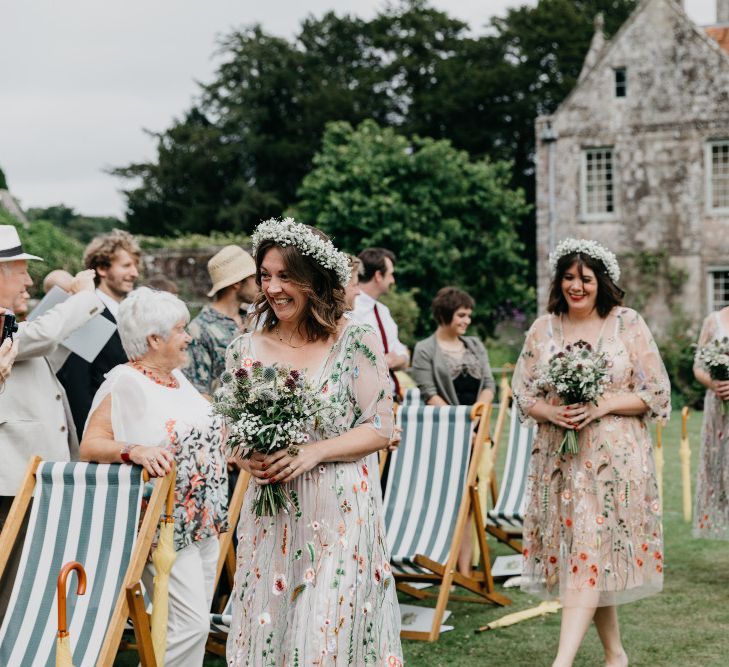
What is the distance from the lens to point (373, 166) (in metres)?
33.5

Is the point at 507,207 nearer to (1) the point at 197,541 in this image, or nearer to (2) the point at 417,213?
(2) the point at 417,213

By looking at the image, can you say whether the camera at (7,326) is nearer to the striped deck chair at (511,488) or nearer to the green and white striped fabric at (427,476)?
the green and white striped fabric at (427,476)

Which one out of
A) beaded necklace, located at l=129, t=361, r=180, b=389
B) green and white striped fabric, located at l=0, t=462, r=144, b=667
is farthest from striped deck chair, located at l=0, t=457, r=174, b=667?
beaded necklace, located at l=129, t=361, r=180, b=389

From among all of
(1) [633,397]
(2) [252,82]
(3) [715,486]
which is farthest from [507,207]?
(1) [633,397]

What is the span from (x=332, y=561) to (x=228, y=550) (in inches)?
104

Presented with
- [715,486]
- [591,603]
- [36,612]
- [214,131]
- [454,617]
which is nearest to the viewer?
[36,612]

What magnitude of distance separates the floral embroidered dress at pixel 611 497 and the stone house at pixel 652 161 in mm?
23568

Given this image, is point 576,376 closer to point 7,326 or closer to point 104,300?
point 7,326

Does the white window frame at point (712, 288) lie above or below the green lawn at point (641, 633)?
above

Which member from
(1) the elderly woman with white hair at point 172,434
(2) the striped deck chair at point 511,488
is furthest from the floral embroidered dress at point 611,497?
(2) the striped deck chair at point 511,488

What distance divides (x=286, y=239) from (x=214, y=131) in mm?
40719

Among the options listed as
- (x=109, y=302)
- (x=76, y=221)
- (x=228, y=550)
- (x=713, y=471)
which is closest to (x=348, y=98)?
(x=76, y=221)

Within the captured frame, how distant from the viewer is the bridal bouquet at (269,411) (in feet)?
12.1

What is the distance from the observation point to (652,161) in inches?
1141
